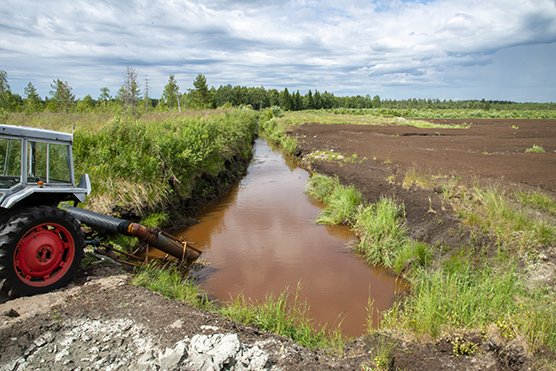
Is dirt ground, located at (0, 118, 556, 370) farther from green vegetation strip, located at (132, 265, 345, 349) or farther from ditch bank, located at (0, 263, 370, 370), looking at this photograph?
green vegetation strip, located at (132, 265, 345, 349)

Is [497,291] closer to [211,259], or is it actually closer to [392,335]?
[392,335]

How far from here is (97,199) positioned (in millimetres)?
8109

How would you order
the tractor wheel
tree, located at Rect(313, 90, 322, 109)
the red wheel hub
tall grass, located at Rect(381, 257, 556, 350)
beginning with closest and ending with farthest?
tall grass, located at Rect(381, 257, 556, 350) < the tractor wheel < the red wheel hub < tree, located at Rect(313, 90, 322, 109)

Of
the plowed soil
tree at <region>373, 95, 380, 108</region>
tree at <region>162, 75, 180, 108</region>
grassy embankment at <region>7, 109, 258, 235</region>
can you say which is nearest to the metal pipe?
grassy embankment at <region>7, 109, 258, 235</region>

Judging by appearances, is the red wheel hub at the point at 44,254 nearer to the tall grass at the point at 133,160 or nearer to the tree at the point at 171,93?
the tall grass at the point at 133,160

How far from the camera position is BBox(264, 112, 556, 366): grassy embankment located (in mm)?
4262

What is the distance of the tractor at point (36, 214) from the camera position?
4.30 meters

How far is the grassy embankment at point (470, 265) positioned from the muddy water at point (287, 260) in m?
0.60

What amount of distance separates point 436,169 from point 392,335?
11455mm

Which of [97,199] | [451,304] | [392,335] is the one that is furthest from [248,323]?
[97,199]

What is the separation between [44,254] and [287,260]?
200 inches

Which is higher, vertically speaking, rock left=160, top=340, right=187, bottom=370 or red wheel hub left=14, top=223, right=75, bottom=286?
red wheel hub left=14, top=223, right=75, bottom=286

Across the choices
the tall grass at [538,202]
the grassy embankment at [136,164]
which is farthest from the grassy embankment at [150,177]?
the tall grass at [538,202]

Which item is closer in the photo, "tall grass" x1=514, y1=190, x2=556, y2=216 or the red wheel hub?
the red wheel hub
